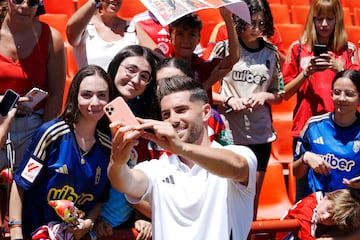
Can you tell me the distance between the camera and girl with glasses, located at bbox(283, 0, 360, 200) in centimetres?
458

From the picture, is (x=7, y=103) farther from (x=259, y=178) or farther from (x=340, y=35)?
(x=340, y=35)

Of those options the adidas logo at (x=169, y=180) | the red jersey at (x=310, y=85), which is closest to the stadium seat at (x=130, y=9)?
the red jersey at (x=310, y=85)

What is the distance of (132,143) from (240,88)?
204 centimetres

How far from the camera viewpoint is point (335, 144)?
3957 mm

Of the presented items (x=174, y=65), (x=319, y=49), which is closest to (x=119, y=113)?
(x=174, y=65)

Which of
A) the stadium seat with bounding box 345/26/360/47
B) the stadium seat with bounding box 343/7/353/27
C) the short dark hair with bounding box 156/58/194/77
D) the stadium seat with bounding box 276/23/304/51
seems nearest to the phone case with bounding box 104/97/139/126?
the short dark hair with bounding box 156/58/194/77

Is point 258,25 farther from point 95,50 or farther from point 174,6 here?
point 174,6

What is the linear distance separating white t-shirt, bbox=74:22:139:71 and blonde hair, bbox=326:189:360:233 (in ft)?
4.21

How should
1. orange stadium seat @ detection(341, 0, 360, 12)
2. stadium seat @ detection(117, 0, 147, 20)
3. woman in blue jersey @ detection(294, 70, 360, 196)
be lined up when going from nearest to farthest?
woman in blue jersey @ detection(294, 70, 360, 196) → stadium seat @ detection(117, 0, 147, 20) → orange stadium seat @ detection(341, 0, 360, 12)

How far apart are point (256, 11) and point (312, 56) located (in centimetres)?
49

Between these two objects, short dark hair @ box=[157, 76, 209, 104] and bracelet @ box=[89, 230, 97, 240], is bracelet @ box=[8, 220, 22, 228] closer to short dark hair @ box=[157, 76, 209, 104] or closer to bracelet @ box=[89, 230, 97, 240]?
bracelet @ box=[89, 230, 97, 240]

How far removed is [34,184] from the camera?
120 inches

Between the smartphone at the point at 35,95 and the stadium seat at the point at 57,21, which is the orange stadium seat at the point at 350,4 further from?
the smartphone at the point at 35,95

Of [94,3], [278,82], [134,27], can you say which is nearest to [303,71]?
[278,82]
